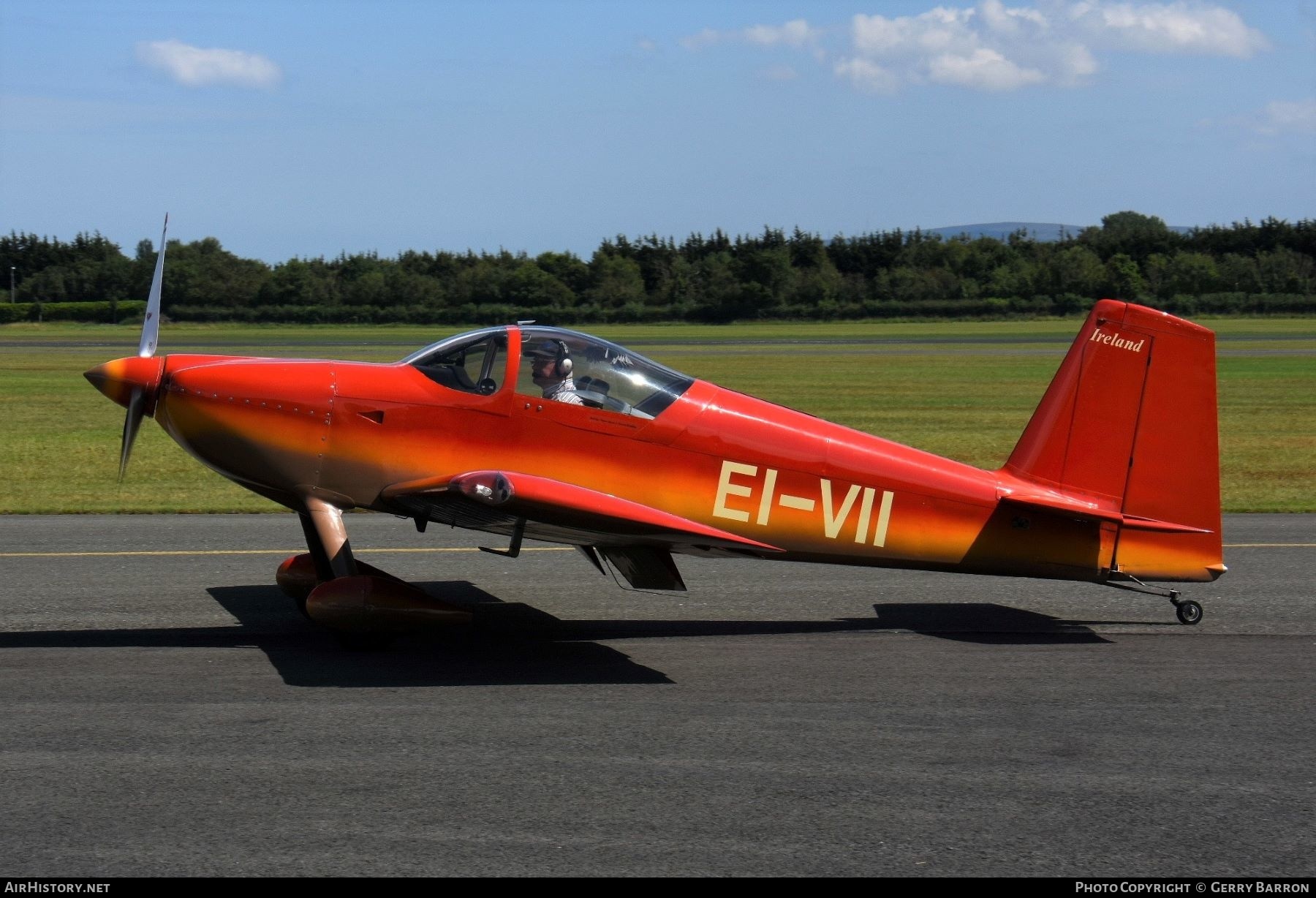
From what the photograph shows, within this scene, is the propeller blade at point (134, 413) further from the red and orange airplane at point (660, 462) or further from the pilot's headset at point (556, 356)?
the pilot's headset at point (556, 356)

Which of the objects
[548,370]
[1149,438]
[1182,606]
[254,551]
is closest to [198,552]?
[254,551]

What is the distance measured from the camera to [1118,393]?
8.91 m

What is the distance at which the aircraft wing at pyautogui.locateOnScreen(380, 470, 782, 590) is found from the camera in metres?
7.52

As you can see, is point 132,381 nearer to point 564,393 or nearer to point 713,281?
point 564,393

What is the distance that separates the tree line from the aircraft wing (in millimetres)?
81559

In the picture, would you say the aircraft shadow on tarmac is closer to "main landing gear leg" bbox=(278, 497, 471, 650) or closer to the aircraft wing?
"main landing gear leg" bbox=(278, 497, 471, 650)

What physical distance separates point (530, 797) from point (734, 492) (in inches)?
134

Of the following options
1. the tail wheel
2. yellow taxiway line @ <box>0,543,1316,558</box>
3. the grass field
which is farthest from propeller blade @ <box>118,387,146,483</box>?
the tail wheel

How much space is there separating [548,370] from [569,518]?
1.26 meters

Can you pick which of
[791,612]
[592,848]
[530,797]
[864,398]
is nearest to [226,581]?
[791,612]

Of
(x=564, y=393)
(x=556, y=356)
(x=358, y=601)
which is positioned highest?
(x=556, y=356)

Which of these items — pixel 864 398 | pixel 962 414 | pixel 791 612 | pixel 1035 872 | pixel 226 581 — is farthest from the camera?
pixel 864 398

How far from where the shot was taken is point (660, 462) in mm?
8516

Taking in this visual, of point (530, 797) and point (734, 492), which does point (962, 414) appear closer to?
point (734, 492)
